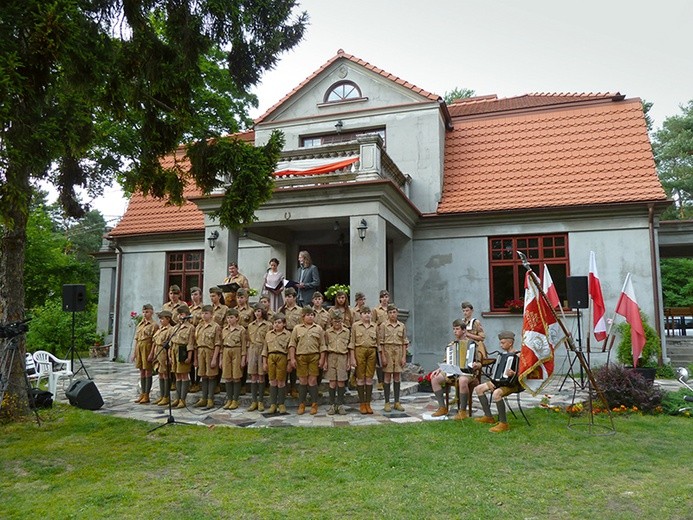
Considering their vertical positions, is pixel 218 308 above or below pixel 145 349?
above

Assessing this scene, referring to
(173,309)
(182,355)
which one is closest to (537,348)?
(182,355)

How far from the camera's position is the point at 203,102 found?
20.3 m

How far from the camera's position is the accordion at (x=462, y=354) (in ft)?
27.3

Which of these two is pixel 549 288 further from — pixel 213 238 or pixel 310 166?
pixel 213 238

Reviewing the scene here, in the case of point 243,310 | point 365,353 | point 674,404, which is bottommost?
point 674,404

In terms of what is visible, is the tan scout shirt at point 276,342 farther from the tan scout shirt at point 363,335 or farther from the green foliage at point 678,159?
the green foliage at point 678,159

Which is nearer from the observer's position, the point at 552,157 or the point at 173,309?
the point at 173,309

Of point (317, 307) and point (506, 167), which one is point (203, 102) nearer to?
point (506, 167)

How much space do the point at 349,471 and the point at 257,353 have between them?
3.73 metres

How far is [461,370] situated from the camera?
26.9ft

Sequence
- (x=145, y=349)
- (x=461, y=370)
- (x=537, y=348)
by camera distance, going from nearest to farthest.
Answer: (x=537, y=348) → (x=461, y=370) → (x=145, y=349)

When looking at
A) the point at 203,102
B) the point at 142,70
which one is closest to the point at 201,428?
the point at 142,70

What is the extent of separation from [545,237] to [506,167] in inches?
101

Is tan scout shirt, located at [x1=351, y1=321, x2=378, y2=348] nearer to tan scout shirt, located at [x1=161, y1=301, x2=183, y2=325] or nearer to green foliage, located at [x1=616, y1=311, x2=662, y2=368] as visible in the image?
tan scout shirt, located at [x1=161, y1=301, x2=183, y2=325]
